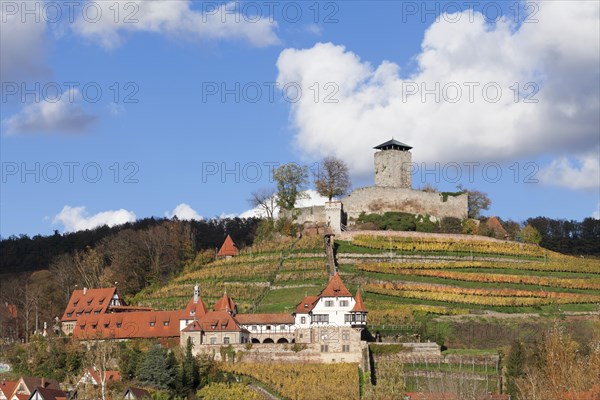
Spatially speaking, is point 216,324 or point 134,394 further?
point 216,324

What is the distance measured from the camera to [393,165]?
108062mm

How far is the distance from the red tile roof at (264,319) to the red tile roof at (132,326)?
428 centimetres

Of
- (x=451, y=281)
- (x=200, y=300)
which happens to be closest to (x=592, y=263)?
(x=451, y=281)

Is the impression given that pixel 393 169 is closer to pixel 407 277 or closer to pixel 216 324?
pixel 407 277

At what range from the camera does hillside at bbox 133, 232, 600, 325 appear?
82125 mm

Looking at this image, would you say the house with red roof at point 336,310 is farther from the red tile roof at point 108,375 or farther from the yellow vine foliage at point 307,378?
the red tile roof at point 108,375

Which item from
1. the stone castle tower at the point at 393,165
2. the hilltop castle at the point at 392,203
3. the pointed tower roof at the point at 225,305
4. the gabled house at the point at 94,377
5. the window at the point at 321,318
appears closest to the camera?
the gabled house at the point at 94,377

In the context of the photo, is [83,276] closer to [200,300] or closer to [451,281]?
[200,300]

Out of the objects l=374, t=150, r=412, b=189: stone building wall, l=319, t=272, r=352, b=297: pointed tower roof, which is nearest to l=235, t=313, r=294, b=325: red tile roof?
l=319, t=272, r=352, b=297: pointed tower roof

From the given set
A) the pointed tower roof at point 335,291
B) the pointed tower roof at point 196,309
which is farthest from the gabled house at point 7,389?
the pointed tower roof at point 335,291

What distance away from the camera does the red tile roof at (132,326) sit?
74938 mm

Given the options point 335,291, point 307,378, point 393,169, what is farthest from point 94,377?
point 393,169

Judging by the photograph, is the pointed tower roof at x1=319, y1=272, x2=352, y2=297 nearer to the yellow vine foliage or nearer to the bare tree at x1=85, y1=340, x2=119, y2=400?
the yellow vine foliage

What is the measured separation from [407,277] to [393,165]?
74.7 feet
